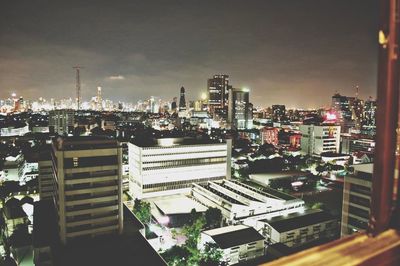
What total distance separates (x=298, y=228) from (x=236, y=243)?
218 centimetres

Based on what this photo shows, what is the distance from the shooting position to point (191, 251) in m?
7.75

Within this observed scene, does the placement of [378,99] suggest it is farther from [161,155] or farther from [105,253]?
[161,155]

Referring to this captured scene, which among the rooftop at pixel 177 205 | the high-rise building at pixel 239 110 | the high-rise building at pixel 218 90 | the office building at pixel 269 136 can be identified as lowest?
the rooftop at pixel 177 205

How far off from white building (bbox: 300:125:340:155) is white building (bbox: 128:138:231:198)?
10.2 metres

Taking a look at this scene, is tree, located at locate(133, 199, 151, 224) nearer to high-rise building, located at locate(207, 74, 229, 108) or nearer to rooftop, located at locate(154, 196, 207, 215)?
rooftop, located at locate(154, 196, 207, 215)

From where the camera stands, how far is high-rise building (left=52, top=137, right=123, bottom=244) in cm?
768

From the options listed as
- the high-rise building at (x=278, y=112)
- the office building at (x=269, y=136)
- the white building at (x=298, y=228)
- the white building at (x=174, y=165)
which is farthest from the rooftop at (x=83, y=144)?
the high-rise building at (x=278, y=112)

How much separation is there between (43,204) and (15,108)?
66.7m

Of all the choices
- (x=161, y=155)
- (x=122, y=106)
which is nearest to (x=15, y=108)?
(x=122, y=106)

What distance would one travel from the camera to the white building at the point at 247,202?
393 inches

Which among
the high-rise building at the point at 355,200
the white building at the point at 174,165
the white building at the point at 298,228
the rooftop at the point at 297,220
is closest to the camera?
the high-rise building at the point at 355,200

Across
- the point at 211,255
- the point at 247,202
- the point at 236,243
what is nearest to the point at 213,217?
the point at 247,202

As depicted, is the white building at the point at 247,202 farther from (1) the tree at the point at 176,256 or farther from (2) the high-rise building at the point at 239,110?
(2) the high-rise building at the point at 239,110

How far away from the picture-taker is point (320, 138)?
71.5ft
